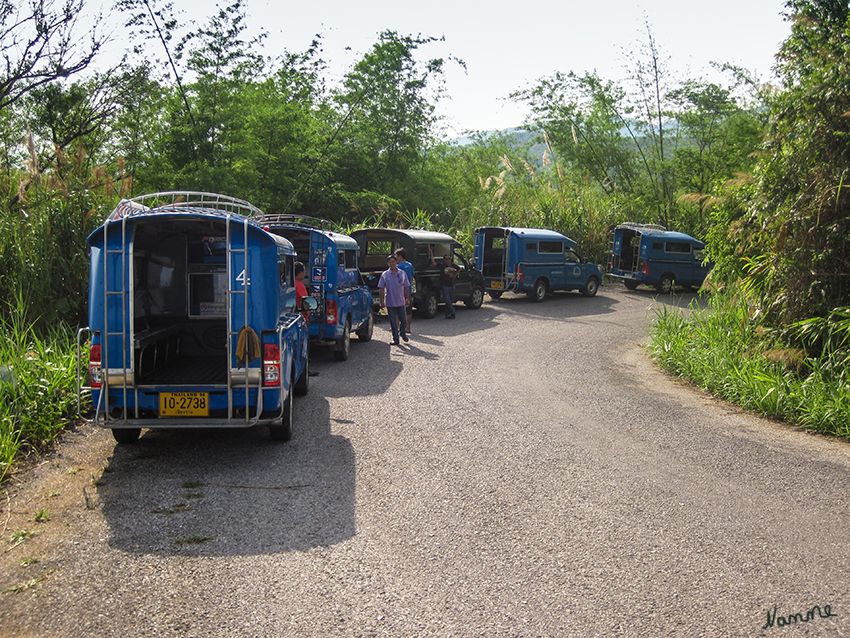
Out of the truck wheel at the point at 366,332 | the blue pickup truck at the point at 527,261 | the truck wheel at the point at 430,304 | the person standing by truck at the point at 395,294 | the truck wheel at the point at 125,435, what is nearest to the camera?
the truck wheel at the point at 125,435

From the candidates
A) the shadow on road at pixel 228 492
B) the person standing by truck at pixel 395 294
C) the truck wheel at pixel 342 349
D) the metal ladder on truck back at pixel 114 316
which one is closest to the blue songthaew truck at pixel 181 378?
the metal ladder on truck back at pixel 114 316

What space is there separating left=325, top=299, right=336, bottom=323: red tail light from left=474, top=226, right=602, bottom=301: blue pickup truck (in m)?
10.2

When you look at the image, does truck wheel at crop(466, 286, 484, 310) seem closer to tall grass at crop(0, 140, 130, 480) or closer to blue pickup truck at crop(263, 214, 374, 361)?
blue pickup truck at crop(263, 214, 374, 361)

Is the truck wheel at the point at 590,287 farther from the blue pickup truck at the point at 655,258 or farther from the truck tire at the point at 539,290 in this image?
the truck tire at the point at 539,290

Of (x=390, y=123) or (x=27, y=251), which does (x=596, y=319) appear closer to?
(x=27, y=251)

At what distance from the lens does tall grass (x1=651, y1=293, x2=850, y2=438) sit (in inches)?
326

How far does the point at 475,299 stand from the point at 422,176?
1317cm

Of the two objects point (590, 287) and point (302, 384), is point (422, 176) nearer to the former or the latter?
point (590, 287)

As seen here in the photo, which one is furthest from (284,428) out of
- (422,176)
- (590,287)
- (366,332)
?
(422,176)

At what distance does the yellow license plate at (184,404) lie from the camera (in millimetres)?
6203

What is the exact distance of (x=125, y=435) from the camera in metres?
6.67

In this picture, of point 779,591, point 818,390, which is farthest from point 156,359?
point 818,390

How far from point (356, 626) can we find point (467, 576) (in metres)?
0.84

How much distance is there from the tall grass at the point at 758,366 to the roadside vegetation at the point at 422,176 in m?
0.03
